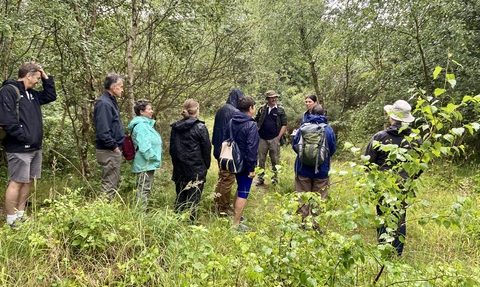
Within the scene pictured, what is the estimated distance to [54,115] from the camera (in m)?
Answer: 6.41

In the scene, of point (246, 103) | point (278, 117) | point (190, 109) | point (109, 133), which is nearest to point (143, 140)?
point (109, 133)

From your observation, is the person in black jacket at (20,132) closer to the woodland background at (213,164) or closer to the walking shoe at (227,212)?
the woodland background at (213,164)

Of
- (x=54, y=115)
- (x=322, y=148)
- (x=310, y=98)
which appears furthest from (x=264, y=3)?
(x=322, y=148)

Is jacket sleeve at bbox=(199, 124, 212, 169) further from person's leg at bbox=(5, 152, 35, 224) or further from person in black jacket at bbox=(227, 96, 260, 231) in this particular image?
person's leg at bbox=(5, 152, 35, 224)

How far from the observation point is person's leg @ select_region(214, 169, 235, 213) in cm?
425

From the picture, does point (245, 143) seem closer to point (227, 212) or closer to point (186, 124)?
point (186, 124)

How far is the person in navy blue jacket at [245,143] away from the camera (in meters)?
3.87

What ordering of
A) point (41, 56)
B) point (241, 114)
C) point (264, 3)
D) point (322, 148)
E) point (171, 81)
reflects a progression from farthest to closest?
point (264, 3), point (171, 81), point (41, 56), point (241, 114), point (322, 148)

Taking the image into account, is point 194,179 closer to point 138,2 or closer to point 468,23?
point 138,2

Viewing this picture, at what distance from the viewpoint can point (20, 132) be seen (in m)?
A: 3.22

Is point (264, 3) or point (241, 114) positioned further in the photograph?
point (264, 3)

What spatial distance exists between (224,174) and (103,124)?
1.74 meters

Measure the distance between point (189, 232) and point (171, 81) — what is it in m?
4.22

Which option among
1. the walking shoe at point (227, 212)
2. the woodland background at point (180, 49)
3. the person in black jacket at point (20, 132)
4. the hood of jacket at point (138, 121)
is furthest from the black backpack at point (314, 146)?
the person in black jacket at point (20, 132)
